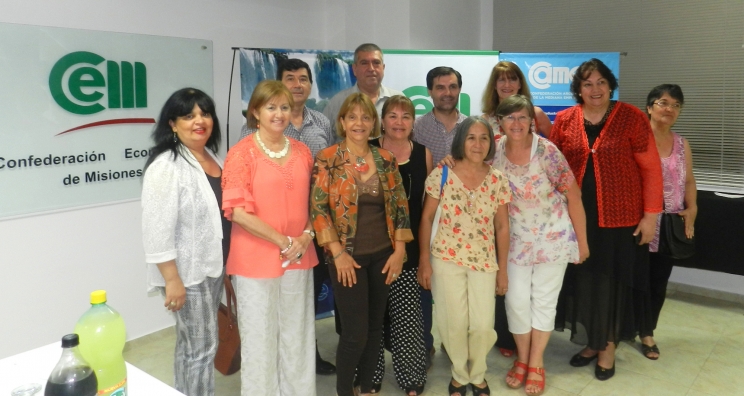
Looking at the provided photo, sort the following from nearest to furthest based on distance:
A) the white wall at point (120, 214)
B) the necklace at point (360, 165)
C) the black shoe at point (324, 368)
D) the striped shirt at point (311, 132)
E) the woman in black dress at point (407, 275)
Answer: the necklace at point (360, 165) → the woman in black dress at point (407, 275) → the striped shirt at point (311, 132) → the white wall at point (120, 214) → the black shoe at point (324, 368)

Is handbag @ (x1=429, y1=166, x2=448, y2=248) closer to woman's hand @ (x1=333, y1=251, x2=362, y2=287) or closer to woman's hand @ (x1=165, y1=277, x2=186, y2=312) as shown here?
woman's hand @ (x1=333, y1=251, x2=362, y2=287)

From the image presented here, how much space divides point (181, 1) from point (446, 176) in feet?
7.21

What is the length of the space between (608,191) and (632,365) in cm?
113

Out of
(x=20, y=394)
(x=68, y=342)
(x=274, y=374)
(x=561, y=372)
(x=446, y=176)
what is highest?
(x=446, y=176)

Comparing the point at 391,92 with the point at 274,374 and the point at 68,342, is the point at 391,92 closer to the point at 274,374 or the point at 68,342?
the point at 274,374

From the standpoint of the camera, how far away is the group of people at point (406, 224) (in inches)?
82.0

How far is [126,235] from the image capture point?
3.39m

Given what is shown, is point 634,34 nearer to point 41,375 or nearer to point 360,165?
point 360,165

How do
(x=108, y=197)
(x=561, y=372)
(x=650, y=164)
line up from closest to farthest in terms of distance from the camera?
(x=650, y=164) < (x=561, y=372) < (x=108, y=197)

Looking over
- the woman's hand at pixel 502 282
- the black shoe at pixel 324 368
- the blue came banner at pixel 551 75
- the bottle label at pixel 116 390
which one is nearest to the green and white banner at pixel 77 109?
the black shoe at pixel 324 368

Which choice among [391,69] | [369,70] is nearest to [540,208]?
[369,70]

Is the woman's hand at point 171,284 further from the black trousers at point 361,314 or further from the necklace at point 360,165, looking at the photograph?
the necklace at point 360,165

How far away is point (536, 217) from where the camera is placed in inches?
103

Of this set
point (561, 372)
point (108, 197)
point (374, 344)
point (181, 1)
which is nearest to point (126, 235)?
point (108, 197)
